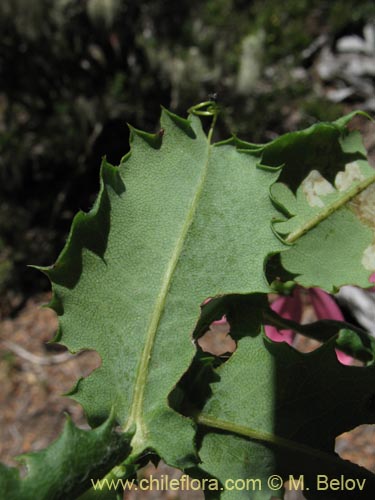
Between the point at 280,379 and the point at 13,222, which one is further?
the point at 13,222

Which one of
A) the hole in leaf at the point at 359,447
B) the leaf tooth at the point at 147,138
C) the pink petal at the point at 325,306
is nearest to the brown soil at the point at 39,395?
the hole in leaf at the point at 359,447

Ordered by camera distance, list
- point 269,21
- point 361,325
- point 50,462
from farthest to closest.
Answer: point 269,21, point 361,325, point 50,462

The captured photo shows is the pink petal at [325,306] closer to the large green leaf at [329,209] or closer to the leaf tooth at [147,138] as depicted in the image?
the large green leaf at [329,209]

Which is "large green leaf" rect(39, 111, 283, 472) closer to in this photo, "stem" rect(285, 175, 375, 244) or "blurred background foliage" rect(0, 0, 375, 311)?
"stem" rect(285, 175, 375, 244)

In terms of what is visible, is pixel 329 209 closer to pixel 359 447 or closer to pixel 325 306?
pixel 325 306

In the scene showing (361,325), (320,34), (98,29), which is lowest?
(320,34)

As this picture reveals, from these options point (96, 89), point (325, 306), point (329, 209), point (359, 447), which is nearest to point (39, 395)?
point (359, 447)

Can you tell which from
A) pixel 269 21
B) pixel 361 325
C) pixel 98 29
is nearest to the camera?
pixel 361 325

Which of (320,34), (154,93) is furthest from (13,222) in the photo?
(320,34)

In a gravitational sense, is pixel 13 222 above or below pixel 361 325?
below

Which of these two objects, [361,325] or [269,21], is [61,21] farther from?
[361,325]
